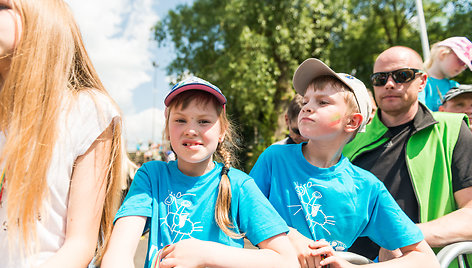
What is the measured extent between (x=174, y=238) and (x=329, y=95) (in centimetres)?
106

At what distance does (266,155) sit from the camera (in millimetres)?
2004

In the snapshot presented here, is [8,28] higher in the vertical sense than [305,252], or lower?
higher

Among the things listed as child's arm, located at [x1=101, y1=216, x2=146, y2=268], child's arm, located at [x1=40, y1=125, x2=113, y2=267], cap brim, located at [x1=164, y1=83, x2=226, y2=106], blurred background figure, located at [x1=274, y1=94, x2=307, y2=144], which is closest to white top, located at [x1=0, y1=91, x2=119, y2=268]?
child's arm, located at [x1=40, y1=125, x2=113, y2=267]

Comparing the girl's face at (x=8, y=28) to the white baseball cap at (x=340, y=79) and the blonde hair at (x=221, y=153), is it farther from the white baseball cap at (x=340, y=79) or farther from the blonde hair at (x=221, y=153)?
the white baseball cap at (x=340, y=79)

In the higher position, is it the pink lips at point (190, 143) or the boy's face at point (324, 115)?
the boy's face at point (324, 115)

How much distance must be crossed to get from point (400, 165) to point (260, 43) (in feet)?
31.6

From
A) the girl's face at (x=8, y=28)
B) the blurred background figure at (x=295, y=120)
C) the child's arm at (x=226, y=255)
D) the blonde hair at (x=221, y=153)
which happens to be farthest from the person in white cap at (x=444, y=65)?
the girl's face at (x=8, y=28)

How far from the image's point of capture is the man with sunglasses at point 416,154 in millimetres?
2184

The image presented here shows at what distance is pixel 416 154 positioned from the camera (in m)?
2.32

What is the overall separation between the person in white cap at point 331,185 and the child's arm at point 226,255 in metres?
0.15

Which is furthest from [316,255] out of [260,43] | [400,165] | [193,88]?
[260,43]

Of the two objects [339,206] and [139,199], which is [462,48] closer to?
[339,206]

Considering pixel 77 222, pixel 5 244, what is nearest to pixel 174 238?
pixel 77 222

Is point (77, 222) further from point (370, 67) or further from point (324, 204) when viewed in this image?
point (370, 67)
